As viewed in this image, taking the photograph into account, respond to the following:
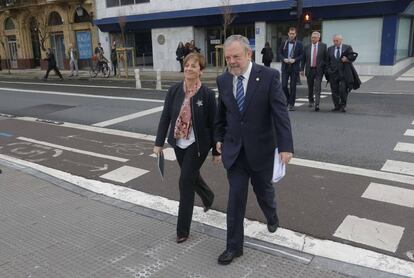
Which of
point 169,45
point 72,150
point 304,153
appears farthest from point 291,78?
point 169,45

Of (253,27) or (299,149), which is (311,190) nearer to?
(299,149)

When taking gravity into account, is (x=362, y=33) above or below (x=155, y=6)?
below

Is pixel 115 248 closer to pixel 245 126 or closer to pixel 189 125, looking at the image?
pixel 189 125

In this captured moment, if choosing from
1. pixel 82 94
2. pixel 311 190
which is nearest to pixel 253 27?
pixel 82 94

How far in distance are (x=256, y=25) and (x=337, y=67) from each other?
42.2 ft

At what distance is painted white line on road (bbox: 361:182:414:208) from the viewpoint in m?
5.12

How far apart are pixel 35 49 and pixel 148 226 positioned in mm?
34795

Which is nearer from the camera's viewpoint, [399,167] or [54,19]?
[399,167]

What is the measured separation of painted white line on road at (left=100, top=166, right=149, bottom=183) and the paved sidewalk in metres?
0.91

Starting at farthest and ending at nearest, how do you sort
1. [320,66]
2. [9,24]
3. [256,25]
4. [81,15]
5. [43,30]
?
[9,24], [81,15], [43,30], [256,25], [320,66]

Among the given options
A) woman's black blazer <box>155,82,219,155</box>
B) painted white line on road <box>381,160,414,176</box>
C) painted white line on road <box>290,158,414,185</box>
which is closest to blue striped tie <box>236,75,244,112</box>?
woman's black blazer <box>155,82,219,155</box>

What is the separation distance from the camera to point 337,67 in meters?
10.5

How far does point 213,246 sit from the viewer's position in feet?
13.5

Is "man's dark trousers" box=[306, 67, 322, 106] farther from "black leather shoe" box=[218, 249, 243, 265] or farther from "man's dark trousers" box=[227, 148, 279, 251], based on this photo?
"black leather shoe" box=[218, 249, 243, 265]
